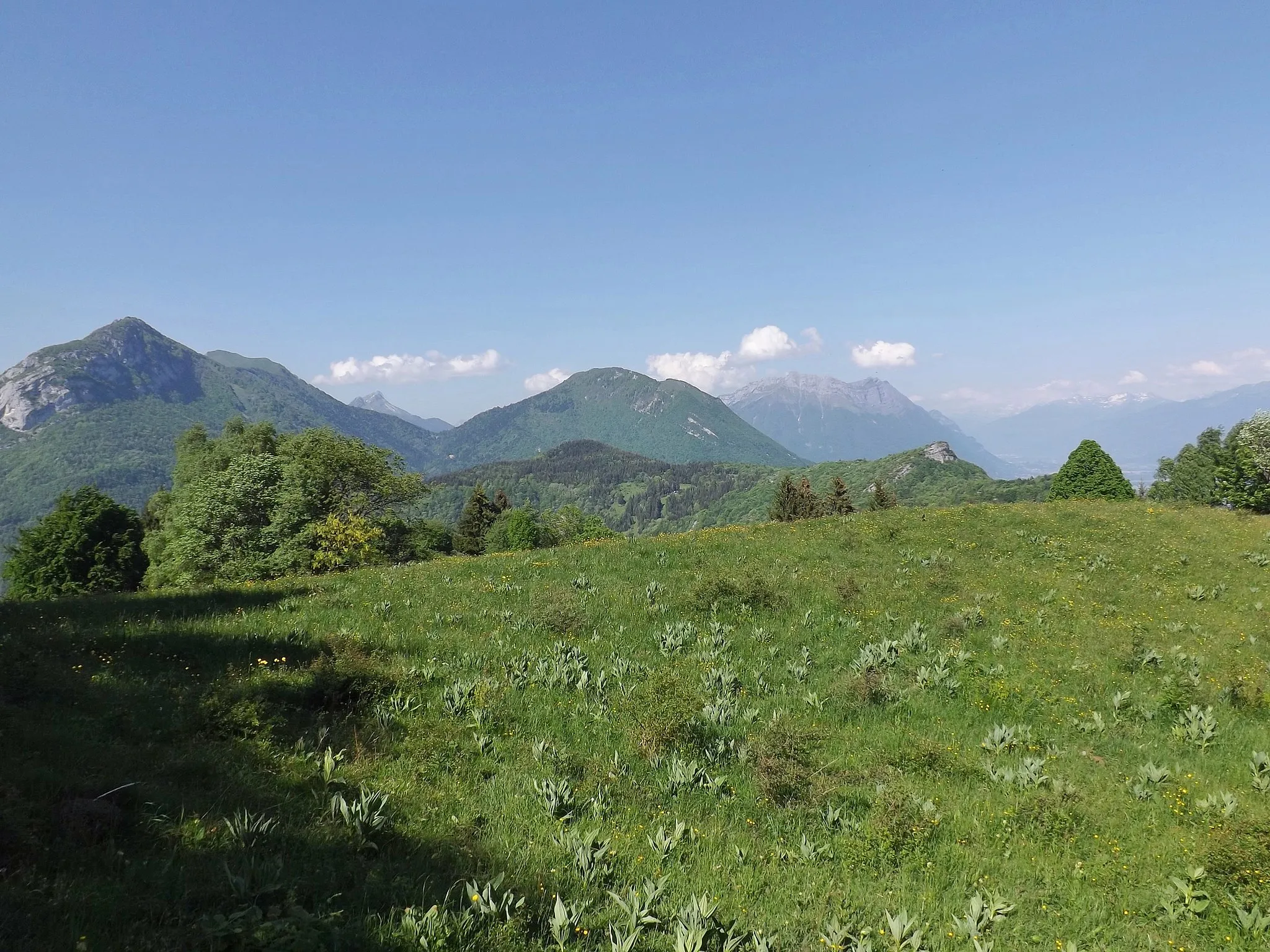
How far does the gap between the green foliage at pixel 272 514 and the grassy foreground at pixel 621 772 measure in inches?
1063

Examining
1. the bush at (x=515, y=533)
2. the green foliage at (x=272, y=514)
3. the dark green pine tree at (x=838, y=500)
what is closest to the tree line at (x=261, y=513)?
the green foliage at (x=272, y=514)

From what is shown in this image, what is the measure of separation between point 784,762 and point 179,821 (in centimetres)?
682

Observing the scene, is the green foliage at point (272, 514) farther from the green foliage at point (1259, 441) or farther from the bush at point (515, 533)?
the green foliage at point (1259, 441)

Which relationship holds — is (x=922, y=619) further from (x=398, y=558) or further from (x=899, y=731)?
(x=398, y=558)

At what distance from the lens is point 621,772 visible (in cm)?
784

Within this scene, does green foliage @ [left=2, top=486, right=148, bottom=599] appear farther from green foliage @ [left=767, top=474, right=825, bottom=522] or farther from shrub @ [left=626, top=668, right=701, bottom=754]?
green foliage @ [left=767, top=474, right=825, bottom=522]

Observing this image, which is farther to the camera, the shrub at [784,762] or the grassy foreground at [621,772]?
the shrub at [784,762]

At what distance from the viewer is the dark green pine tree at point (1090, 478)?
53.3 m

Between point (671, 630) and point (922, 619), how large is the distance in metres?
6.79

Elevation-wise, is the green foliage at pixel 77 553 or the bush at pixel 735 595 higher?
the bush at pixel 735 595

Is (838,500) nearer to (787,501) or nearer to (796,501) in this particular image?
(796,501)

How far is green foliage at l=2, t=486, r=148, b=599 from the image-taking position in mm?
44906

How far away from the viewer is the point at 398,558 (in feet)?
188

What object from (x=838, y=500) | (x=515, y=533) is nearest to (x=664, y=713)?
(x=838, y=500)
